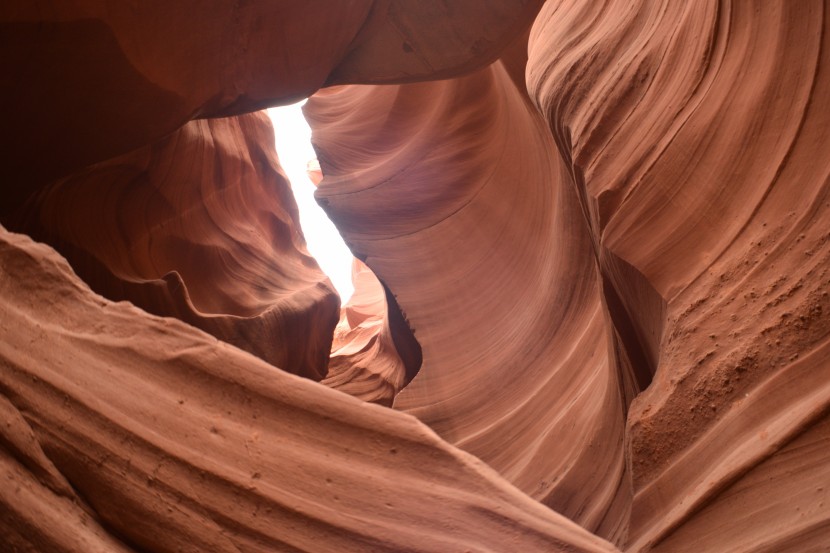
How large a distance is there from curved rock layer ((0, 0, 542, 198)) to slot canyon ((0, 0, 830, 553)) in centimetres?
1

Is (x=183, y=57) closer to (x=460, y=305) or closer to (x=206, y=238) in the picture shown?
(x=206, y=238)

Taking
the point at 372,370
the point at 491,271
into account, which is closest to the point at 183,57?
the point at 491,271

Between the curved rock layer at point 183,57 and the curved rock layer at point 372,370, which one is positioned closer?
the curved rock layer at point 183,57

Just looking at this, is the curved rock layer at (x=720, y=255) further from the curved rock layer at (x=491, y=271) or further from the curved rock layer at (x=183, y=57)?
the curved rock layer at (x=183, y=57)

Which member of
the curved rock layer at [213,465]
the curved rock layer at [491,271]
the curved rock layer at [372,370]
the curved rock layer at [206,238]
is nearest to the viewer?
the curved rock layer at [213,465]

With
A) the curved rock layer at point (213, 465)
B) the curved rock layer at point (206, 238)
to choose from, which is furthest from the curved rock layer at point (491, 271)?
the curved rock layer at point (213, 465)

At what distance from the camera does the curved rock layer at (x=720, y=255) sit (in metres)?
1.31

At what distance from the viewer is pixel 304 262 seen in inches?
213

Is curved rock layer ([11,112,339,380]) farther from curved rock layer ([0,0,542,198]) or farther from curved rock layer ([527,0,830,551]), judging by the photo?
curved rock layer ([527,0,830,551])

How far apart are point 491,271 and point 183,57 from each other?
2.38 metres

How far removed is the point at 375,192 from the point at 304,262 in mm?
771

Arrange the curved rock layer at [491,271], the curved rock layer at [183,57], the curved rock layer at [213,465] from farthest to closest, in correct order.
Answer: the curved rock layer at [491,271]
the curved rock layer at [183,57]
the curved rock layer at [213,465]

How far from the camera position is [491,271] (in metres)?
4.53

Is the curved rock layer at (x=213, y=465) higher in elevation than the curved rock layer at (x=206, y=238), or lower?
lower
